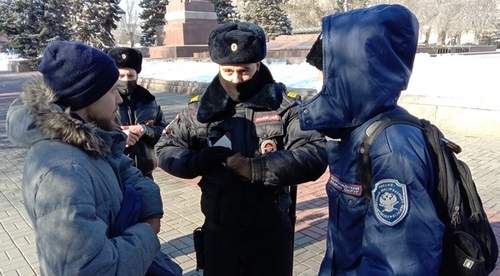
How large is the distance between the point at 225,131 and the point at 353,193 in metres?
1.01

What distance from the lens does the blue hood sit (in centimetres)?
127

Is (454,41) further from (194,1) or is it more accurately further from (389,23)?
(389,23)

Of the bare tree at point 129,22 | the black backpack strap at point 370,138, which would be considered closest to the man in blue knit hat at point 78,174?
the black backpack strap at point 370,138

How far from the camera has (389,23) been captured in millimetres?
1262

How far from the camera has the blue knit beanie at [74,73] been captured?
1.45 meters

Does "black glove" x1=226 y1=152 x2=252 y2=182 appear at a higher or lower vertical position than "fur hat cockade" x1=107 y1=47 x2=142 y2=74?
lower

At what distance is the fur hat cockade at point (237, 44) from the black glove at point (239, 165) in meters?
0.54

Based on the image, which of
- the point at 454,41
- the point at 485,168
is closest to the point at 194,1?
the point at 485,168

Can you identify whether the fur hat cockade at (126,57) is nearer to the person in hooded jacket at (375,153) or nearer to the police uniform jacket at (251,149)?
the police uniform jacket at (251,149)

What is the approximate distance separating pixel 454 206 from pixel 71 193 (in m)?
1.18

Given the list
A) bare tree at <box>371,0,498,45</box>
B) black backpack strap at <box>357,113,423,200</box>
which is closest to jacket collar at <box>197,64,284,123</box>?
black backpack strap at <box>357,113,423,200</box>

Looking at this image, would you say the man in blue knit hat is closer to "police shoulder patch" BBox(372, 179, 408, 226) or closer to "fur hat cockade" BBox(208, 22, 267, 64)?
"fur hat cockade" BBox(208, 22, 267, 64)

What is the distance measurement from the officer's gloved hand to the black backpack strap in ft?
2.75

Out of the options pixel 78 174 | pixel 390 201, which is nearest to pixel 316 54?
pixel 390 201
